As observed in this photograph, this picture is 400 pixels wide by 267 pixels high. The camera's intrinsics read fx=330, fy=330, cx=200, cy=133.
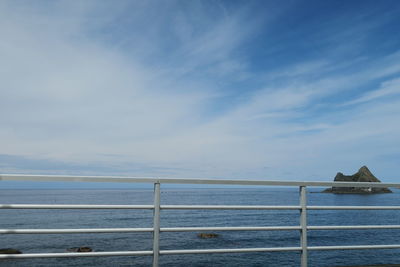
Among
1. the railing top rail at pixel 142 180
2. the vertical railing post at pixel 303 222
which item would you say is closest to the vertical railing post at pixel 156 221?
the railing top rail at pixel 142 180

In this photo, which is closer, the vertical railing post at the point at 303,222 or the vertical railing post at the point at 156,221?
the vertical railing post at the point at 156,221

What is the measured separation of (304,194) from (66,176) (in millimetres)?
2244

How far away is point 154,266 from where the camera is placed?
3037mm

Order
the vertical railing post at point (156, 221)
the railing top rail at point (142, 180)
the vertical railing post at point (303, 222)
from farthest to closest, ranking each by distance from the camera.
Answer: the vertical railing post at point (303, 222) → the vertical railing post at point (156, 221) → the railing top rail at point (142, 180)

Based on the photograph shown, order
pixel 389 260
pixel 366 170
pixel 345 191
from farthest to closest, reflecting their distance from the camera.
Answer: pixel 345 191 < pixel 366 170 < pixel 389 260

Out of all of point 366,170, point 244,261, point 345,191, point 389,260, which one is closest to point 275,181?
point 244,261

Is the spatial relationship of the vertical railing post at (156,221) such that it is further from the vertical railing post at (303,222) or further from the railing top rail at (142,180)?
the vertical railing post at (303,222)

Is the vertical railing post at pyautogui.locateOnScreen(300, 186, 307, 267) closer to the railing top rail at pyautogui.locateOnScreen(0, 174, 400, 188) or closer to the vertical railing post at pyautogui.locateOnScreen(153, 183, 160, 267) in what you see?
the railing top rail at pyautogui.locateOnScreen(0, 174, 400, 188)

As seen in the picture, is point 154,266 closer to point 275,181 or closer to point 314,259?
point 275,181

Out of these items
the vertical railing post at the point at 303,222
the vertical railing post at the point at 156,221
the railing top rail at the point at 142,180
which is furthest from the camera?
the vertical railing post at the point at 303,222

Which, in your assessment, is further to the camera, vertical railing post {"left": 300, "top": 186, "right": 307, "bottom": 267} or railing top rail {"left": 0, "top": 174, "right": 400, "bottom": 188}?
vertical railing post {"left": 300, "top": 186, "right": 307, "bottom": 267}

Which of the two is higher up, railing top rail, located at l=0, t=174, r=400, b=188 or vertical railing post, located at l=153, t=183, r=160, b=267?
railing top rail, located at l=0, t=174, r=400, b=188

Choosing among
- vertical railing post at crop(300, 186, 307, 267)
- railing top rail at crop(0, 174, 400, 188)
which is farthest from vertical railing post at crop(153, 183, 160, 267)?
vertical railing post at crop(300, 186, 307, 267)

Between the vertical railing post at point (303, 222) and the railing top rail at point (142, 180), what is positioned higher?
the railing top rail at point (142, 180)
